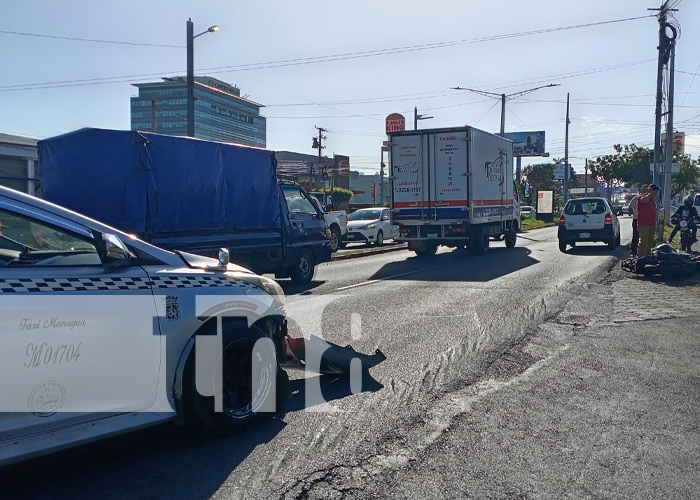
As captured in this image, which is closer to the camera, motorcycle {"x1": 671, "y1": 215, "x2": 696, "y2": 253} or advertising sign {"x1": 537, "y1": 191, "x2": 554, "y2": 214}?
motorcycle {"x1": 671, "y1": 215, "x2": 696, "y2": 253}

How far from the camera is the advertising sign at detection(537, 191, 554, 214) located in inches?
2306

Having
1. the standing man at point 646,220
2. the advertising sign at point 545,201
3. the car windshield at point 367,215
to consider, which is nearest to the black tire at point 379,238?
the car windshield at point 367,215

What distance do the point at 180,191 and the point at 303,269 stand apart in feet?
11.9

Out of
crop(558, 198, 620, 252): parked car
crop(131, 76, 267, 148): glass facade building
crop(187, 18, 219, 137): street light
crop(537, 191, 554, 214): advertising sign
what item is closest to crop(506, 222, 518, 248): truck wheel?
crop(558, 198, 620, 252): parked car

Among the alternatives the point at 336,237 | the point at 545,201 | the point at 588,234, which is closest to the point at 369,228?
the point at 336,237

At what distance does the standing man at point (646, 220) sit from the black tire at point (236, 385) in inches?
503

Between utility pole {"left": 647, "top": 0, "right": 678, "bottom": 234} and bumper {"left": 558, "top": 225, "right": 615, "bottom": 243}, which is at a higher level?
utility pole {"left": 647, "top": 0, "right": 678, "bottom": 234}

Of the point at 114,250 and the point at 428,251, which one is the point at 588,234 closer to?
the point at 428,251

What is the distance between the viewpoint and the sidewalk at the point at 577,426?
12.7 feet

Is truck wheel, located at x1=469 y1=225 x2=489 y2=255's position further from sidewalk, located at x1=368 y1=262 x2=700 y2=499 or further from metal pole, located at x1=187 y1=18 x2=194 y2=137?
sidewalk, located at x1=368 y1=262 x2=700 y2=499

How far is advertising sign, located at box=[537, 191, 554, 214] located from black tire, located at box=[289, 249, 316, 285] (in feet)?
158

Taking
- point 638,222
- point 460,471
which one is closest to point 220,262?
point 460,471

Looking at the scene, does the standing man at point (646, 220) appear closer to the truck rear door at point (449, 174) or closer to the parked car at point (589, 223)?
the truck rear door at point (449, 174)

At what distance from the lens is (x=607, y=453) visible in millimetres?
4371
